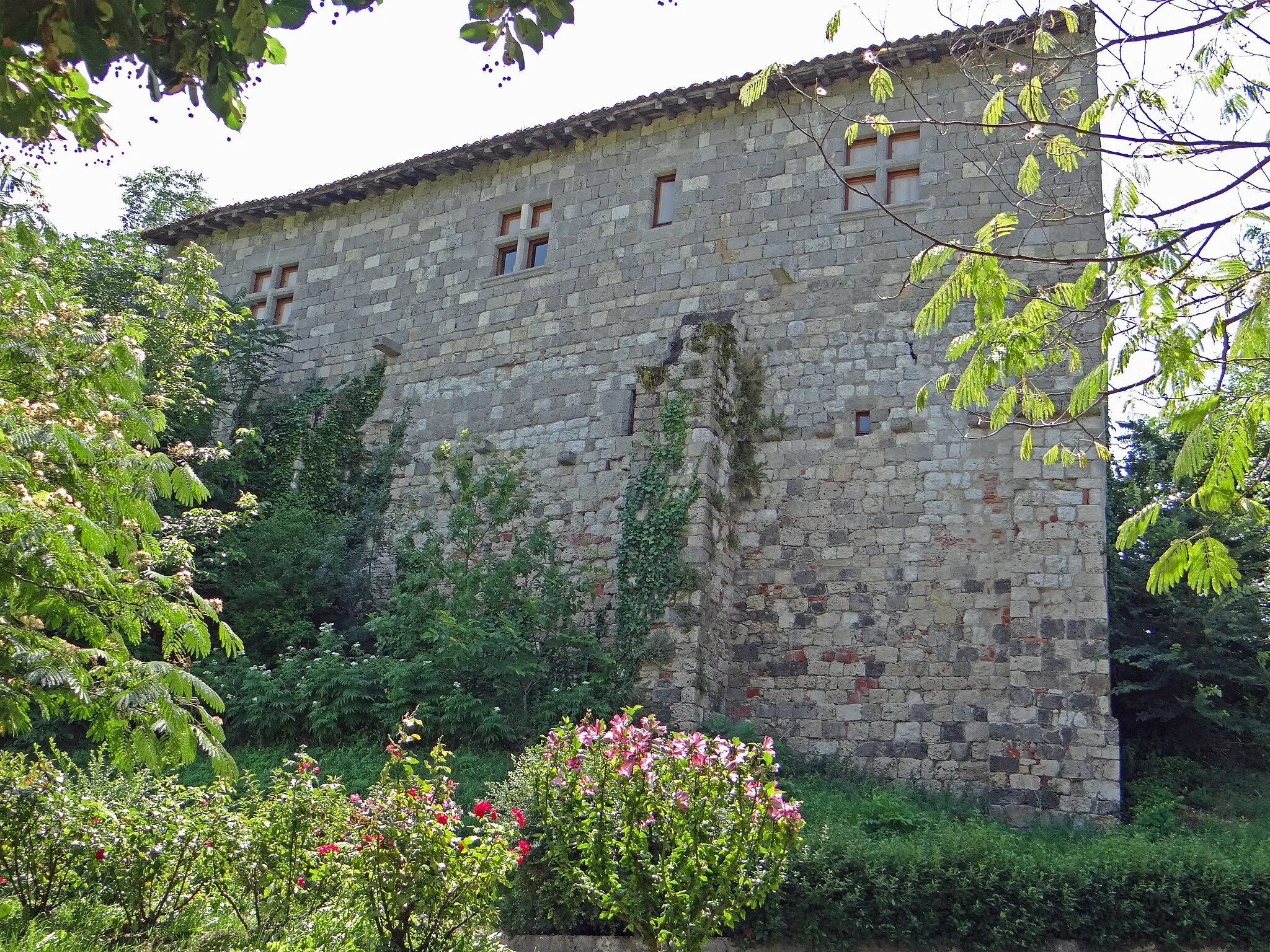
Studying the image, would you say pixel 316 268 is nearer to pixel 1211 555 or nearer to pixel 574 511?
pixel 574 511

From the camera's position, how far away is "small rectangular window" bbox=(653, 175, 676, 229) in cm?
1576

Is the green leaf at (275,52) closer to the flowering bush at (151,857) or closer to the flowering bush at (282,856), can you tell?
the flowering bush at (282,856)

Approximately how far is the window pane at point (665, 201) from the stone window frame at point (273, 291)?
6.95 meters

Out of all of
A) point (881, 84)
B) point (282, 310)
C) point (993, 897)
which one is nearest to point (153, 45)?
point (881, 84)

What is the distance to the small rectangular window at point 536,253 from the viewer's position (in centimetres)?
1672

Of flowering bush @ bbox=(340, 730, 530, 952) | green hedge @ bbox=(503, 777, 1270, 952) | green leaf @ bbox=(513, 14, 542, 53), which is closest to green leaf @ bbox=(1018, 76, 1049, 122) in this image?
green leaf @ bbox=(513, 14, 542, 53)

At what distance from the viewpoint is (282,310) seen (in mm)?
19047

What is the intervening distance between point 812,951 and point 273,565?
976 cm

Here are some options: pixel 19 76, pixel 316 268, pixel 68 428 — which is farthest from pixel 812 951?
pixel 316 268

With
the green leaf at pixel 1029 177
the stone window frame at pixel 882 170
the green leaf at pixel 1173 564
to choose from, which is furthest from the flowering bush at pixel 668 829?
the stone window frame at pixel 882 170

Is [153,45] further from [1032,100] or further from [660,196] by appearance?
[660,196]

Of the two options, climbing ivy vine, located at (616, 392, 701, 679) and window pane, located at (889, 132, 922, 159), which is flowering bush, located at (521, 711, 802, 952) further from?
window pane, located at (889, 132, 922, 159)

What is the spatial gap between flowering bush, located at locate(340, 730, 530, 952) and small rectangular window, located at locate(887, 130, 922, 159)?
35.2 ft

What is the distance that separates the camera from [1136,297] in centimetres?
488
